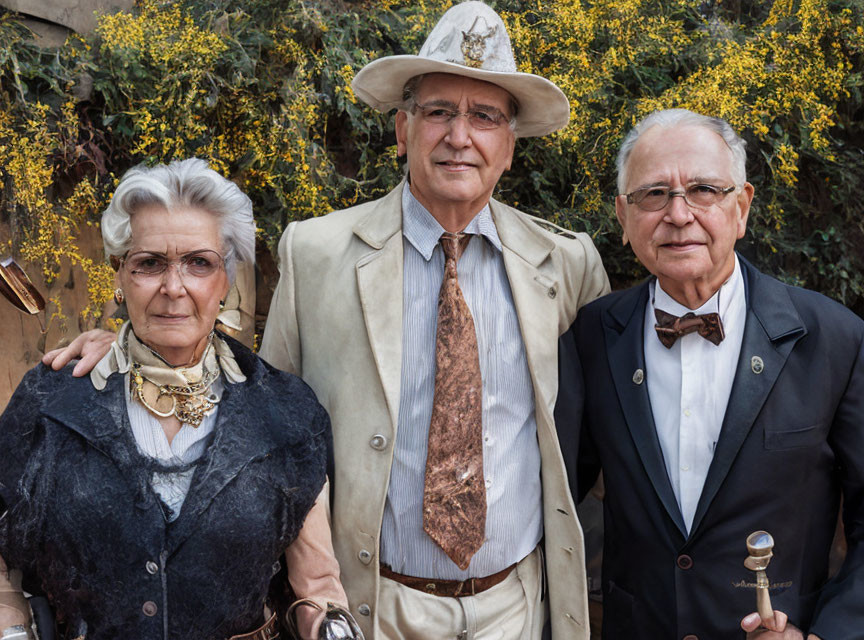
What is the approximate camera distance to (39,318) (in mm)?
3510

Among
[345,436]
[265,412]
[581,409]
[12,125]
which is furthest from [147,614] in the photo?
[12,125]

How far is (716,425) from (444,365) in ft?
2.36

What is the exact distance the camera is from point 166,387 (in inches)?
78.4

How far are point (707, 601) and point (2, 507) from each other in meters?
1.68

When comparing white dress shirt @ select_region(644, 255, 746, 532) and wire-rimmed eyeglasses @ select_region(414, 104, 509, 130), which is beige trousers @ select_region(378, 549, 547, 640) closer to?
white dress shirt @ select_region(644, 255, 746, 532)

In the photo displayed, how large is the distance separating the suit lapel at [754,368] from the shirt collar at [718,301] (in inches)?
2.4

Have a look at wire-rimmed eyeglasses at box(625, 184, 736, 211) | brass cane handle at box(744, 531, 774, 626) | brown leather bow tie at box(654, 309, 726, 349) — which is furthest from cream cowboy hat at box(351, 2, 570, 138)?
brass cane handle at box(744, 531, 774, 626)

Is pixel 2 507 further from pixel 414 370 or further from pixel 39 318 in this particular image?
pixel 39 318

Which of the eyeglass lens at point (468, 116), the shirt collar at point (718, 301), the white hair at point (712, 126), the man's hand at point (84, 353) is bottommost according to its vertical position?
the man's hand at point (84, 353)

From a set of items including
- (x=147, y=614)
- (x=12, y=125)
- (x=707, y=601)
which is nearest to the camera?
(x=147, y=614)

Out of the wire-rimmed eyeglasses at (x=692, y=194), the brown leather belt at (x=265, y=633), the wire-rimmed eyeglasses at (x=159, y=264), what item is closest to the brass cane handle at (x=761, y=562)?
the wire-rimmed eyeglasses at (x=692, y=194)

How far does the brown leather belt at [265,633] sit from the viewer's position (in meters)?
1.97

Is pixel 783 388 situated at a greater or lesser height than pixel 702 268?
lesser

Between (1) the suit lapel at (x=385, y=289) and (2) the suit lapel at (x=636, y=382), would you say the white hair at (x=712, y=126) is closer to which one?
(2) the suit lapel at (x=636, y=382)
